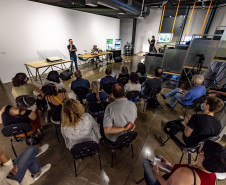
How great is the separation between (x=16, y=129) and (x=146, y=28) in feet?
38.8

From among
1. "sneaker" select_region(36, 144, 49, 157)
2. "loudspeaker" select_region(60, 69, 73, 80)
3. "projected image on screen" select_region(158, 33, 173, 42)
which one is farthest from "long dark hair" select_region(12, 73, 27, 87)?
"projected image on screen" select_region(158, 33, 173, 42)

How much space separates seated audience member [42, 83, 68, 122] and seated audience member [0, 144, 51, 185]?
0.65 metres

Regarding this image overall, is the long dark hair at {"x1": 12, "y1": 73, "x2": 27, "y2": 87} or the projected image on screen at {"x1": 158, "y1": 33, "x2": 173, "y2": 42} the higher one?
the projected image on screen at {"x1": 158, "y1": 33, "x2": 173, "y2": 42}

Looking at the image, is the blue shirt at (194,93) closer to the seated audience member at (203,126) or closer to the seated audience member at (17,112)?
the seated audience member at (203,126)

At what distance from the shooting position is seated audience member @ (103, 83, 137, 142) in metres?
1.40

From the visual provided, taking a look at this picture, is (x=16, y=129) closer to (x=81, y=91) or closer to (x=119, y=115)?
(x=81, y=91)

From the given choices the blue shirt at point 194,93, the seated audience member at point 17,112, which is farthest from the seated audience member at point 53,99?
the blue shirt at point 194,93

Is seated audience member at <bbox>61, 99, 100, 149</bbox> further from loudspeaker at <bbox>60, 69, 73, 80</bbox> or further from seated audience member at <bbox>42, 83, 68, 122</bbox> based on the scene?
loudspeaker at <bbox>60, 69, 73, 80</bbox>

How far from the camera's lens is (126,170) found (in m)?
1.76

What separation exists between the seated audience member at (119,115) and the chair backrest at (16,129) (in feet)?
3.84

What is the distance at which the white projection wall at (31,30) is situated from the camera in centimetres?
422

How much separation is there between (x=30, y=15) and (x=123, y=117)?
5.82 metres

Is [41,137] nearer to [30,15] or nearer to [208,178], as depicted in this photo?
[208,178]

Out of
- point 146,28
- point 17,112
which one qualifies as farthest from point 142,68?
point 146,28
